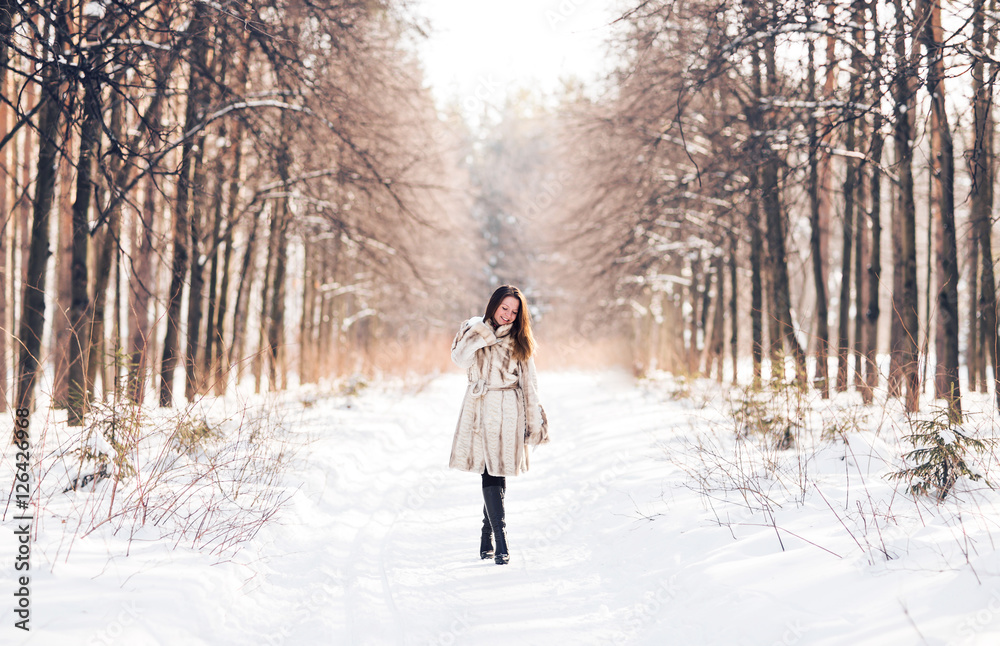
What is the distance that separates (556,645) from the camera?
3.54m

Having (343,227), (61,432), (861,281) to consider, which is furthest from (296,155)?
(861,281)

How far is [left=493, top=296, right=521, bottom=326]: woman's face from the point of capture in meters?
4.98

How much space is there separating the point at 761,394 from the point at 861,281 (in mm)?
7687

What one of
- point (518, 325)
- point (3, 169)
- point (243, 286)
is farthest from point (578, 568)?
point (243, 286)

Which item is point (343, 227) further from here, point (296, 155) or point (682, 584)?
point (682, 584)

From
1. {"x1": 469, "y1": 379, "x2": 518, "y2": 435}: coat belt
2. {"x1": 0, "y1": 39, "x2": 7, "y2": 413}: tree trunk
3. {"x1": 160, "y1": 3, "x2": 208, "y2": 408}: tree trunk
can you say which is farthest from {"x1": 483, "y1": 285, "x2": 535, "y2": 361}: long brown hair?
{"x1": 0, "y1": 39, "x2": 7, "y2": 413}: tree trunk

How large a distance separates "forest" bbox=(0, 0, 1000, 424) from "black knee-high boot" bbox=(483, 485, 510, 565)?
84.5 inches

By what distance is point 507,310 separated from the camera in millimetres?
4984

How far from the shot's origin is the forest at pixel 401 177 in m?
5.88

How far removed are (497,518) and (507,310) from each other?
1566 mm

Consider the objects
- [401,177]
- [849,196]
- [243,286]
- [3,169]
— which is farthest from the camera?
[243,286]

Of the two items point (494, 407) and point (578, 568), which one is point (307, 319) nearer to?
point (494, 407)

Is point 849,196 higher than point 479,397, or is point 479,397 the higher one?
point 849,196

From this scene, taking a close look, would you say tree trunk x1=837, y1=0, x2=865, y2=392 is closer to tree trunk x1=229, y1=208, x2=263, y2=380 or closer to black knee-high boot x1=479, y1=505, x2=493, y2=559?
black knee-high boot x1=479, y1=505, x2=493, y2=559
